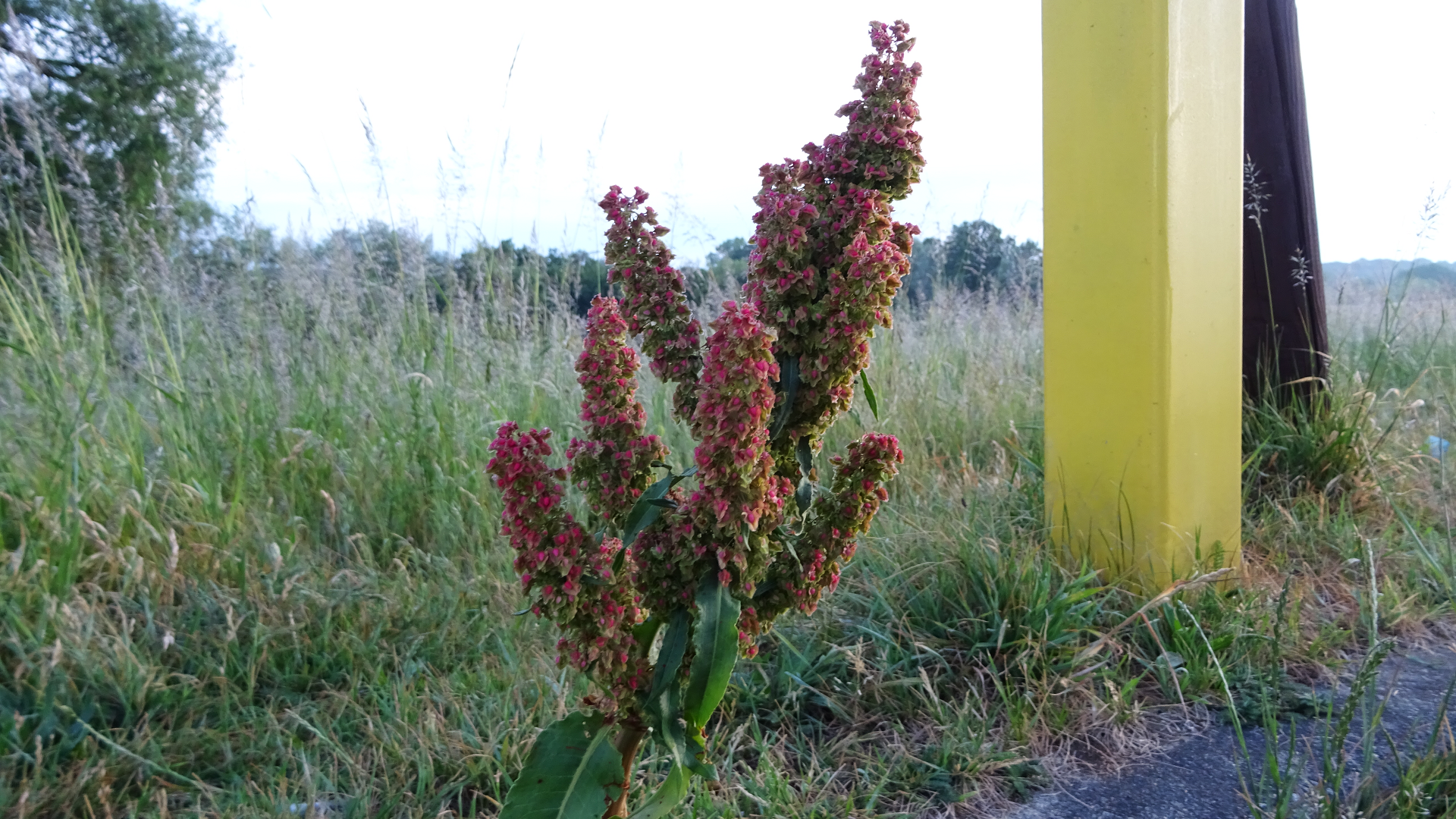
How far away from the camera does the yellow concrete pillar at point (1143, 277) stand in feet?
7.21

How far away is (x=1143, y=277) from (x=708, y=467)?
164 centimetres

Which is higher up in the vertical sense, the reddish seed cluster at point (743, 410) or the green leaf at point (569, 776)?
the reddish seed cluster at point (743, 410)

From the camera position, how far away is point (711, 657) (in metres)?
1.05

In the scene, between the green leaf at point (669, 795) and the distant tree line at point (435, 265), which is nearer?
the green leaf at point (669, 795)

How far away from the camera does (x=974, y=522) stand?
2482 mm

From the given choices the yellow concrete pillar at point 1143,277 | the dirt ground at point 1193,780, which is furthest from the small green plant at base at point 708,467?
the yellow concrete pillar at point 1143,277

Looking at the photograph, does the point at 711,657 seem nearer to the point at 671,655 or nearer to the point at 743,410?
the point at 671,655

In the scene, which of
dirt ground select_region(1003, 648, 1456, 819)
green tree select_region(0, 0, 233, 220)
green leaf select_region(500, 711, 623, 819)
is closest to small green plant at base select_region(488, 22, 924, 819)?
green leaf select_region(500, 711, 623, 819)

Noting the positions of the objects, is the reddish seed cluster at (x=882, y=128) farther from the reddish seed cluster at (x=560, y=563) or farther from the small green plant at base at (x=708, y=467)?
A: the reddish seed cluster at (x=560, y=563)

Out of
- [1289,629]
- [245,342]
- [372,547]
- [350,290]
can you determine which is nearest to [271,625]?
[372,547]

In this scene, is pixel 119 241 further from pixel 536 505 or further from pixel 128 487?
pixel 536 505

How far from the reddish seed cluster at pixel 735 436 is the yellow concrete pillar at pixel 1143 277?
1537mm

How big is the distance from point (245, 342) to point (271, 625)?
5.99ft

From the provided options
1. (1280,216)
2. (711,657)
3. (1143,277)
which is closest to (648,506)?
(711,657)
